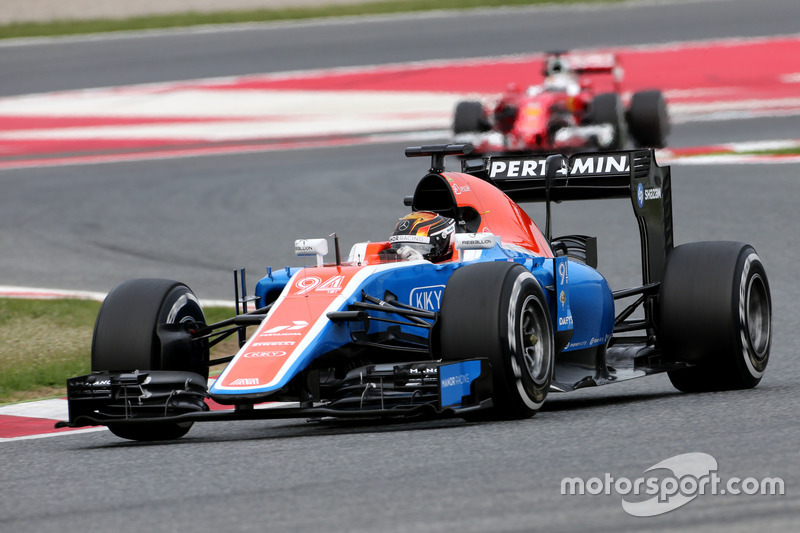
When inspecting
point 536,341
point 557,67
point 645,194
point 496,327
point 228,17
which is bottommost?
point 536,341

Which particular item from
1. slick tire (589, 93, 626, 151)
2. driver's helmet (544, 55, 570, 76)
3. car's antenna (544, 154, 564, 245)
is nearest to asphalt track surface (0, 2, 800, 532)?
slick tire (589, 93, 626, 151)

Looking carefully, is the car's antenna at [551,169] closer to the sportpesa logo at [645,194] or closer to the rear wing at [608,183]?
the rear wing at [608,183]

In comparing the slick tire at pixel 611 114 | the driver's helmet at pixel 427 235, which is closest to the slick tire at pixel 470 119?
the slick tire at pixel 611 114

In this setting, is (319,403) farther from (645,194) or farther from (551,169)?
(645,194)

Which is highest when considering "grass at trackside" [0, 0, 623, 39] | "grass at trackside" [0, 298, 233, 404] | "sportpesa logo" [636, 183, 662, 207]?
"grass at trackside" [0, 0, 623, 39]

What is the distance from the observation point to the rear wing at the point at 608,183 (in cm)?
997

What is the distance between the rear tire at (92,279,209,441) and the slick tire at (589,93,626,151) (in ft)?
48.5

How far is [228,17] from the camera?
42344 millimetres

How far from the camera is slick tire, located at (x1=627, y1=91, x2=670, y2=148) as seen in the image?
23.1 m

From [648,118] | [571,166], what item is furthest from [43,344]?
[648,118]

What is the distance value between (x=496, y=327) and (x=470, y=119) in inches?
621

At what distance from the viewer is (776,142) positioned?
23375 mm

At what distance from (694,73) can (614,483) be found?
25934 millimetres

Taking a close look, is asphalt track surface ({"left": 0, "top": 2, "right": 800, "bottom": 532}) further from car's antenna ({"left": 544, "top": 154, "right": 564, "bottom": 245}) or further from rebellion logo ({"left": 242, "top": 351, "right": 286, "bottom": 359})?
car's antenna ({"left": 544, "top": 154, "right": 564, "bottom": 245})
